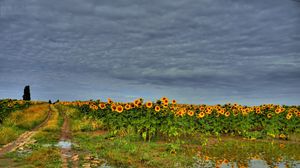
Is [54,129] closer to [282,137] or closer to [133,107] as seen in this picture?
[133,107]

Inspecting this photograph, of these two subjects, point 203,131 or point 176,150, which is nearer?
point 176,150

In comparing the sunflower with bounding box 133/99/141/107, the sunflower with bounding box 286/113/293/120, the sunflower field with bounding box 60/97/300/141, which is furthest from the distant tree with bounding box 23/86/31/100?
the sunflower with bounding box 286/113/293/120

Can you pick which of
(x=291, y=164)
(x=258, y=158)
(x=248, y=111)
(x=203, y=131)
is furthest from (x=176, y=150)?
(x=248, y=111)

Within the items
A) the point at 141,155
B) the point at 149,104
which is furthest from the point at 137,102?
the point at 141,155

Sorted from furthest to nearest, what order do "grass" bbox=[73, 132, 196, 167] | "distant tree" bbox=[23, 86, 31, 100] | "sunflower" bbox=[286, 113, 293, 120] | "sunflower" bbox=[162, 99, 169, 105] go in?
"distant tree" bbox=[23, 86, 31, 100], "sunflower" bbox=[286, 113, 293, 120], "sunflower" bbox=[162, 99, 169, 105], "grass" bbox=[73, 132, 196, 167]

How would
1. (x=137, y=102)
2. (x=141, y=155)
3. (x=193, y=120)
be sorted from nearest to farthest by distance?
(x=141, y=155)
(x=137, y=102)
(x=193, y=120)

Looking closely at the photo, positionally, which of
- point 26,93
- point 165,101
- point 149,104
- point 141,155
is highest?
point 26,93

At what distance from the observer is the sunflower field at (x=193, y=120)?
14.9 m

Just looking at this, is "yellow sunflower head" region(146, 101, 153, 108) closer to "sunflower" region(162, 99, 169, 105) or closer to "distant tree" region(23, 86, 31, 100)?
"sunflower" region(162, 99, 169, 105)

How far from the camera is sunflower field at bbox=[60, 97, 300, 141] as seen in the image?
14883 millimetres

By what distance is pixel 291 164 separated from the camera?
→ 10281 mm

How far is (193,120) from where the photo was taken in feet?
58.1

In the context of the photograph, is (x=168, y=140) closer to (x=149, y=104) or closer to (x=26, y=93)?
(x=149, y=104)

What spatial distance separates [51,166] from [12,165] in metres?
1.29
